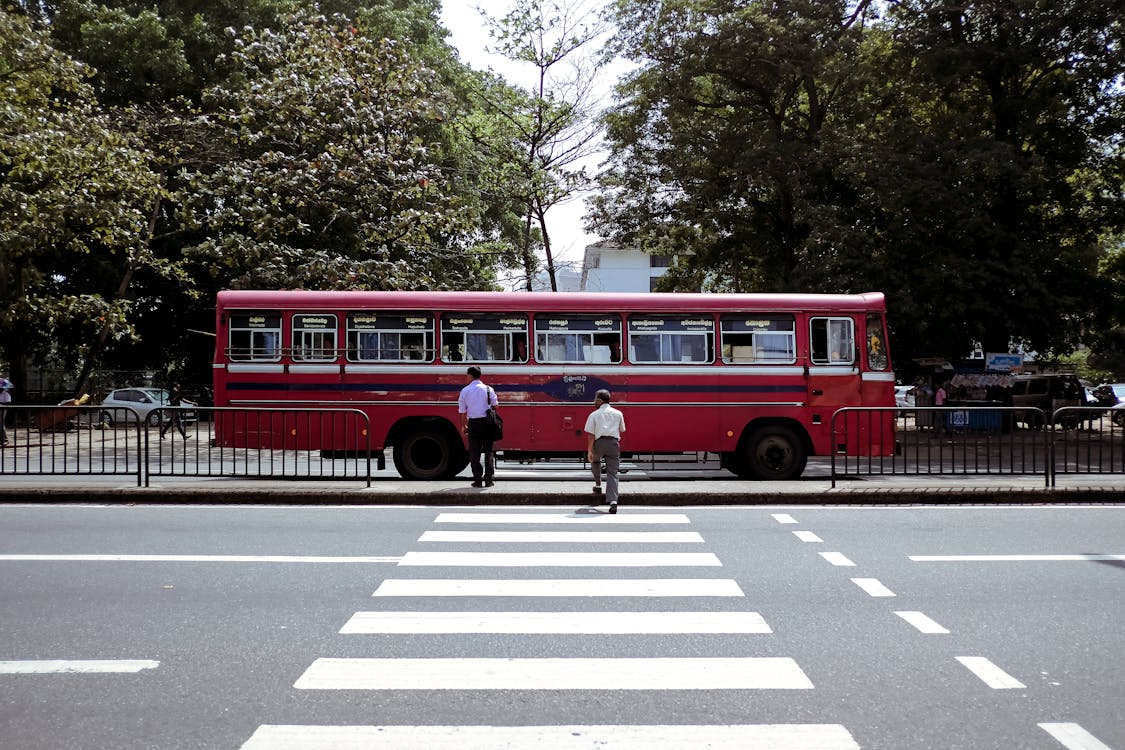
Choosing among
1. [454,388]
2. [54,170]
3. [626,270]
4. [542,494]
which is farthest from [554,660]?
[626,270]

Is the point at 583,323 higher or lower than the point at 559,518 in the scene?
higher

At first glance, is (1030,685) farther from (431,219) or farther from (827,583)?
(431,219)

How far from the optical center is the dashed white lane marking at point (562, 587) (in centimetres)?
738

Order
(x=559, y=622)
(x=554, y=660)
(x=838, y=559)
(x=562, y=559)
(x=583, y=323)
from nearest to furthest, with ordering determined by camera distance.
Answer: (x=554, y=660) → (x=559, y=622) → (x=838, y=559) → (x=562, y=559) → (x=583, y=323)

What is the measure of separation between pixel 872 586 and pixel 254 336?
11500mm

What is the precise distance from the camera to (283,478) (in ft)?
45.7

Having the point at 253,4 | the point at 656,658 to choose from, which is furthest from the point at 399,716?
the point at 253,4

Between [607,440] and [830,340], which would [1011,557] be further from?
[830,340]

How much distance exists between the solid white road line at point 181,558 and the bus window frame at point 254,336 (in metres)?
7.52

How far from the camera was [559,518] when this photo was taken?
450 inches

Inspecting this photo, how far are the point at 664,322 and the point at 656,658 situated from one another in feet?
35.6

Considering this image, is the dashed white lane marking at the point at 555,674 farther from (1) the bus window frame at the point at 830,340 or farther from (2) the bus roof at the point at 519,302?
(1) the bus window frame at the point at 830,340

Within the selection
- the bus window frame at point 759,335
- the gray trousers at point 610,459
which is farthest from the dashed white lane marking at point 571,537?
the bus window frame at point 759,335

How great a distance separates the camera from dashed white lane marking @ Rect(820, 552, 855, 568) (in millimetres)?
8352
